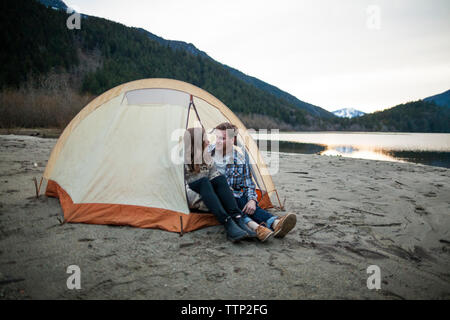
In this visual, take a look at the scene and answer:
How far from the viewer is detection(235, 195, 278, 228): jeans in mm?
3162

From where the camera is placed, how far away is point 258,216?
3.29 meters

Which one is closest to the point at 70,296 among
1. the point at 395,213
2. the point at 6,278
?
the point at 6,278

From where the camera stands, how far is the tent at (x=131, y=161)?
10.8ft

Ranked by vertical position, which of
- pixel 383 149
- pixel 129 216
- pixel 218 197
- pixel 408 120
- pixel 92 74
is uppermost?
pixel 92 74

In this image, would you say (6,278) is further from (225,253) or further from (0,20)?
(0,20)

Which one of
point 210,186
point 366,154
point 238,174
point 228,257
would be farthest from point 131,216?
point 366,154

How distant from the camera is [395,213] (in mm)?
4145

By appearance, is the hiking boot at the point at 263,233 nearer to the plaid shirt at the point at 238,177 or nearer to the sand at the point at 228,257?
the sand at the point at 228,257

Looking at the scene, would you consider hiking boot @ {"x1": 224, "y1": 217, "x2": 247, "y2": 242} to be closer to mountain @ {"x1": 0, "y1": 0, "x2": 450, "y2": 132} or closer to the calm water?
the calm water

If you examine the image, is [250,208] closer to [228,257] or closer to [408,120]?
[228,257]

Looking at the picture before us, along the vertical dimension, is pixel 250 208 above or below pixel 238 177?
below

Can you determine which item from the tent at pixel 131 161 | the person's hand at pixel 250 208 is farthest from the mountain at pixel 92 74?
the person's hand at pixel 250 208

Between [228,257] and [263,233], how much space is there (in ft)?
1.76

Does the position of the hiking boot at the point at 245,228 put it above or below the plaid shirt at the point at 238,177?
below
